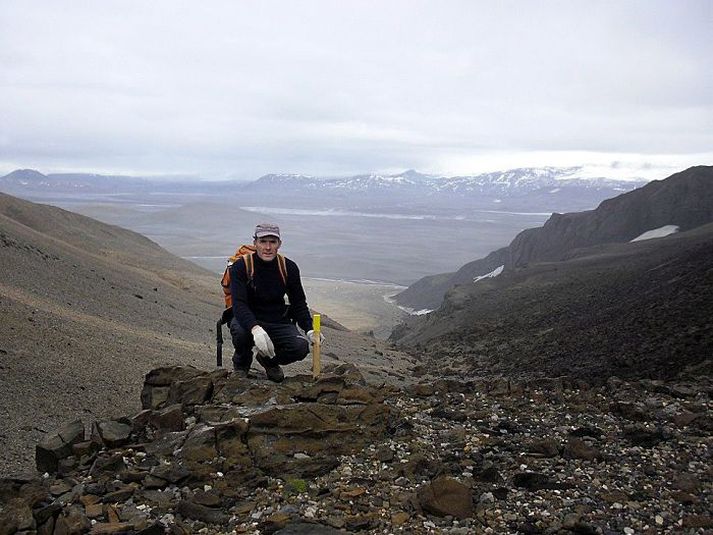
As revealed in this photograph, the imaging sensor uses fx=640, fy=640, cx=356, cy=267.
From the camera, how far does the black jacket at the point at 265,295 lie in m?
6.18

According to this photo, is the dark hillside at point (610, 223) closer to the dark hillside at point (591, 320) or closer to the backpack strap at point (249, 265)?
the dark hillside at point (591, 320)

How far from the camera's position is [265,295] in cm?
636

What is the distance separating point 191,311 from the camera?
61.7 ft

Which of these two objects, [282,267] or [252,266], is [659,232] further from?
[252,266]

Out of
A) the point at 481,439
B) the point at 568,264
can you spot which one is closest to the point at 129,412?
the point at 481,439

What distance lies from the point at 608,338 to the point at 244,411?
39.2ft

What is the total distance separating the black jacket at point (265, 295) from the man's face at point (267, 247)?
0.26 ft

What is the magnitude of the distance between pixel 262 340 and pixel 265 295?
55 cm

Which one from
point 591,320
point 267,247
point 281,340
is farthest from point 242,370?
point 591,320

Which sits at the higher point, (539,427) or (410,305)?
(539,427)

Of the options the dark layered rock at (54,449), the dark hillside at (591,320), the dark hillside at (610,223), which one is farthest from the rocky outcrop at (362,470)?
the dark hillside at (610,223)

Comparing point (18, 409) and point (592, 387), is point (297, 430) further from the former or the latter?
point (592, 387)

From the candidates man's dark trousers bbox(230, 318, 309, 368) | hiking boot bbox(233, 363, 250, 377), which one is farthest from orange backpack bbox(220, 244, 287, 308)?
hiking boot bbox(233, 363, 250, 377)

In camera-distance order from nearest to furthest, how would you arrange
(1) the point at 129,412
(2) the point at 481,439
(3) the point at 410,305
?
1. (2) the point at 481,439
2. (1) the point at 129,412
3. (3) the point at 410,305
